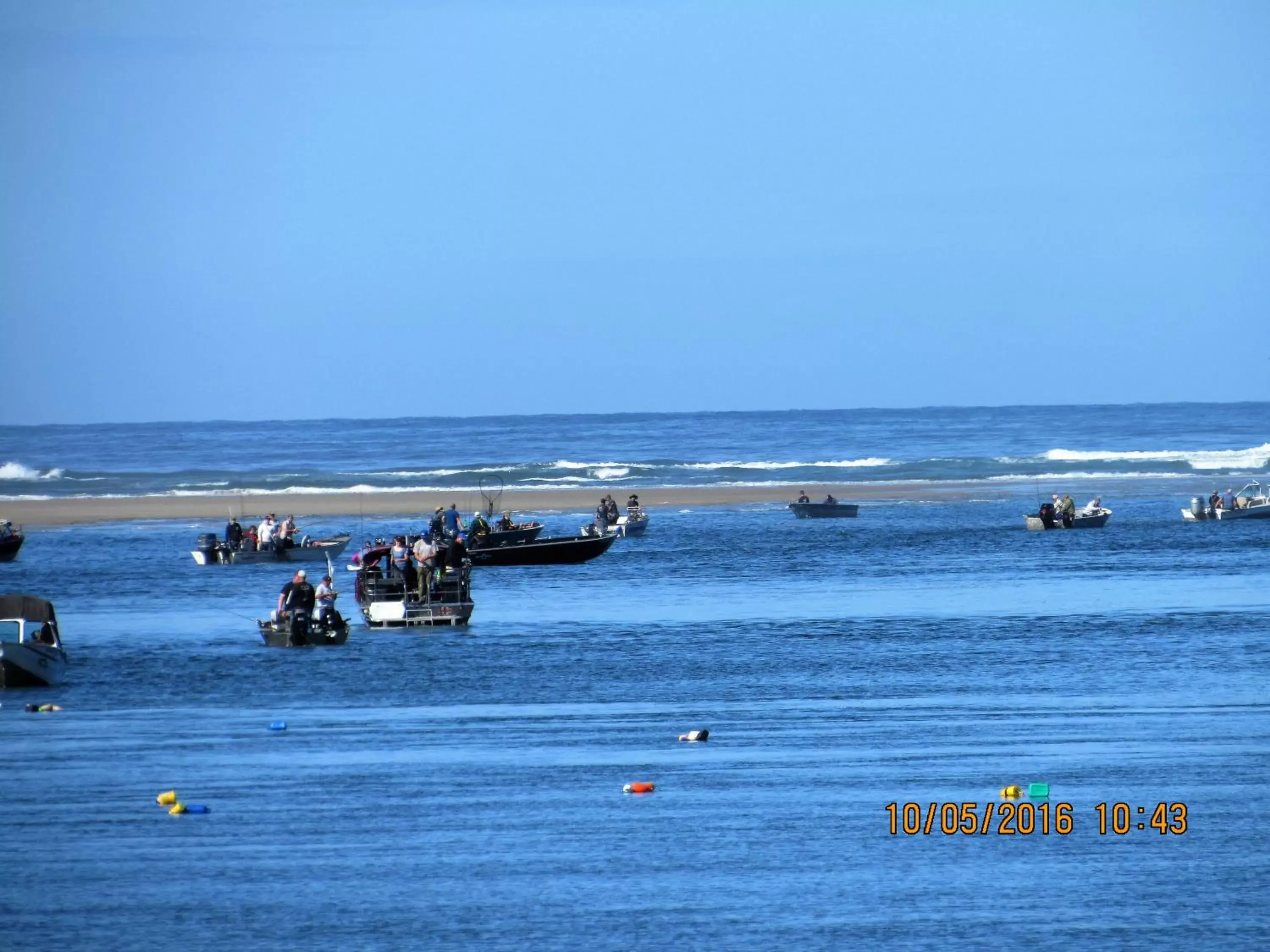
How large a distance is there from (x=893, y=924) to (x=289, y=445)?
142 metres

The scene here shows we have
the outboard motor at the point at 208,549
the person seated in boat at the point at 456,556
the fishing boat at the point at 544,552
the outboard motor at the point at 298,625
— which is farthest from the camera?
the outboard motor at the point at 208,549

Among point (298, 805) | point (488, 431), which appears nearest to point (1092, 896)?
point (298, 805)

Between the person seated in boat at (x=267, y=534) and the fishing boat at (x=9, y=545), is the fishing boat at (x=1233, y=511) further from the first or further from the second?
the fishing boat at (x=9, y=545)

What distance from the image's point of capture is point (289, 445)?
6073 inches

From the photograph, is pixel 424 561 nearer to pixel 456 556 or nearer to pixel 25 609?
pixel 456 556

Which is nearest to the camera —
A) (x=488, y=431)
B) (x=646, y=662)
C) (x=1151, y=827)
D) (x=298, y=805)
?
(x=1151, y=827)

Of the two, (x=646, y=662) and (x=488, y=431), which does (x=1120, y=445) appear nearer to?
(x=488, y=431)

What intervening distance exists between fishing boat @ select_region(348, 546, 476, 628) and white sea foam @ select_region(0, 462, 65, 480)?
79.2 meters

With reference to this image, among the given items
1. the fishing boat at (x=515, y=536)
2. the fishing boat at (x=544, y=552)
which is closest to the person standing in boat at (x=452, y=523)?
the fishing boat at (x=544, y=552)

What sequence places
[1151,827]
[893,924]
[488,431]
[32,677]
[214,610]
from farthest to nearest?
[488,431] → [214,610] → [32,677] → [1151,827] → [893,924]

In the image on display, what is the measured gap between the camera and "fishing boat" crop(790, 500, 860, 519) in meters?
71.9
